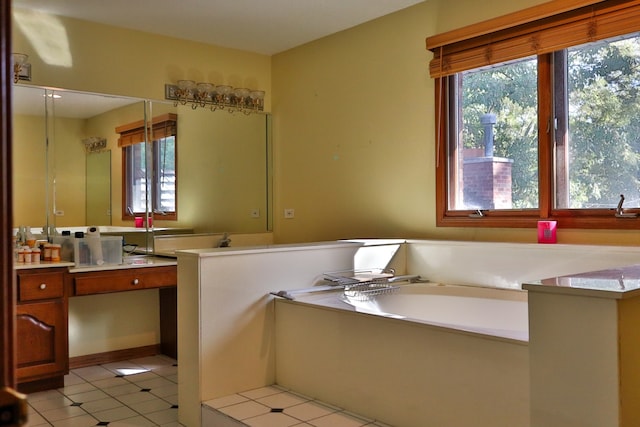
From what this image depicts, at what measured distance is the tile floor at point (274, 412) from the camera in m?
2.45

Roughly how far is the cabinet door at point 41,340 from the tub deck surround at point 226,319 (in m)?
1.00

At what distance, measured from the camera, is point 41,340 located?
3.31m

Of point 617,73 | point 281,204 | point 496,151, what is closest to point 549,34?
point 617,73

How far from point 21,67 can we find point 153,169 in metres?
1.07

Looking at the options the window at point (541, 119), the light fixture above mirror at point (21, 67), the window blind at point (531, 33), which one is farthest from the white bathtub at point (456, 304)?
the light fixture above mirror at point (21, 67)

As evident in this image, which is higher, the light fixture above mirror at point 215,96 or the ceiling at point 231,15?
the ceiling at point 231,15

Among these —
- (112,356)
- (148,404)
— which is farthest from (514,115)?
(112,356)

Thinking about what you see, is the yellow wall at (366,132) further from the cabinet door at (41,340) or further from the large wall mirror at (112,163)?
the cabinet door at (41,340)

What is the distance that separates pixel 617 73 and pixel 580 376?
2002mm

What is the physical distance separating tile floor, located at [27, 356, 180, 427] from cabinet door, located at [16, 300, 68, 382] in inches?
5.8

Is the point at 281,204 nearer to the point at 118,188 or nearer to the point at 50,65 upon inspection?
the point at 118,188

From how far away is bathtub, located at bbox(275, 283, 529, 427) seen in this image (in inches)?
81.8

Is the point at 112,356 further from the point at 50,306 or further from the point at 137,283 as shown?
the point at 50,306

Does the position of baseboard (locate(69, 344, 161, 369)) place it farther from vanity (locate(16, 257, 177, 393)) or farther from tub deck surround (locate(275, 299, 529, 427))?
tub deck surround (locate(275, 299, 529, 427))
